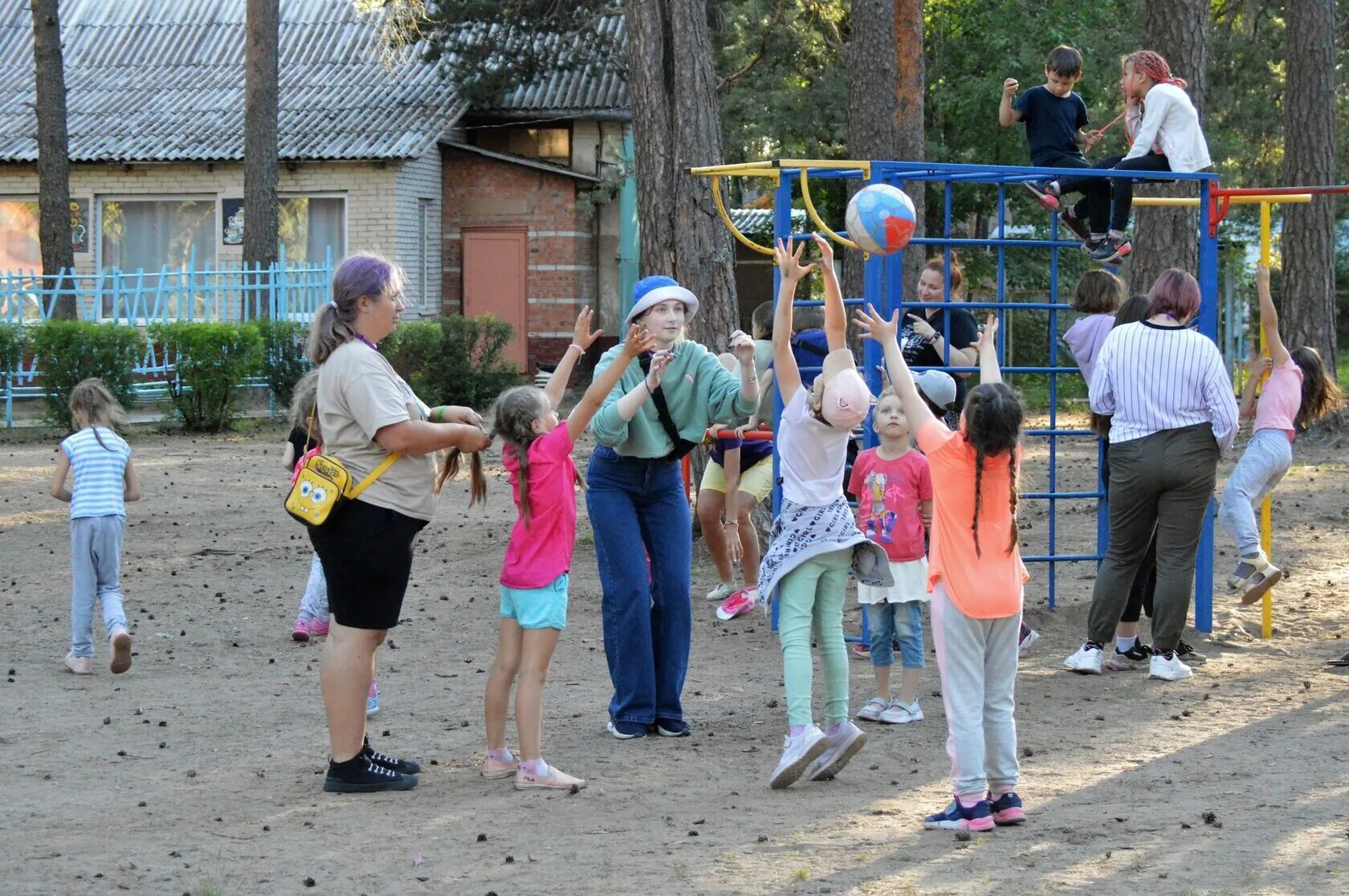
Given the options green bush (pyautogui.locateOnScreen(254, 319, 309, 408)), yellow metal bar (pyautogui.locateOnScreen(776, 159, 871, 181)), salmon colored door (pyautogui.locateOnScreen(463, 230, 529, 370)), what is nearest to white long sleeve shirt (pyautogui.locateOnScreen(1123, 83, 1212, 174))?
yellow metal bar (pyautogui.locateOnScreen(776, 159, 871, 181))

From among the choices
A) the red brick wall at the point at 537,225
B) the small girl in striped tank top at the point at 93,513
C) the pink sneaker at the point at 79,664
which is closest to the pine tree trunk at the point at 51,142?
the red brick wall at the point at 537,225

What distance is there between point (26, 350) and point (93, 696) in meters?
12.0

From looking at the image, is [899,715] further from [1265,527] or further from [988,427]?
[1265,527]

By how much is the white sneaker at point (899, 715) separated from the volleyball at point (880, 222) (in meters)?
1.87

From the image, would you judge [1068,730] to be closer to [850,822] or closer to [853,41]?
[850,822]

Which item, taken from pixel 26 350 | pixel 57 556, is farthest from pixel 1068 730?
pixel 26 350

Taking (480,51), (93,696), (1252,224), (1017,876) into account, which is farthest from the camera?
(1252,224)

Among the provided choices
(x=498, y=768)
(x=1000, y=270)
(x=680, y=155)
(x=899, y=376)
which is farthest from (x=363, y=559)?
(x=680, y=155)

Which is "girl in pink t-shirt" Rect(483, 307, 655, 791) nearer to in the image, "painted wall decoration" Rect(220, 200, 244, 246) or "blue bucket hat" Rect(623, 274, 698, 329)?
"blue bucket hat" Rect(623, 274, 698, 329)

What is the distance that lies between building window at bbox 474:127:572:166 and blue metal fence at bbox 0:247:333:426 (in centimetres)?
568

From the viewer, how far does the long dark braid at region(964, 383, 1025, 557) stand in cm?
482

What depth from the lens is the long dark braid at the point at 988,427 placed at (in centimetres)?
482

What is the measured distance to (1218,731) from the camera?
6227 millimetres

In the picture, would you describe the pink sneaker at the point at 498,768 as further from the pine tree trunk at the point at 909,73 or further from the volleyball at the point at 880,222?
the pine tree trunk at the point at 909,73
